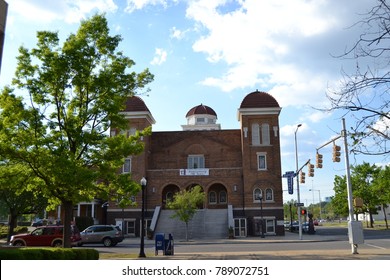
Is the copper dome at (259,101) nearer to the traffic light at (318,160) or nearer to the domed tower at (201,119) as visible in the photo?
the domed tower at (201,119)

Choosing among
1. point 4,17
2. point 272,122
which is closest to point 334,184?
point 272,122

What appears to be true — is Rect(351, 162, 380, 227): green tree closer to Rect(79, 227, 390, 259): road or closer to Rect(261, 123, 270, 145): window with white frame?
Rect(261, 123, 270, 145): window with white frame

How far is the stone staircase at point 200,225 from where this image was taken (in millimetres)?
41250

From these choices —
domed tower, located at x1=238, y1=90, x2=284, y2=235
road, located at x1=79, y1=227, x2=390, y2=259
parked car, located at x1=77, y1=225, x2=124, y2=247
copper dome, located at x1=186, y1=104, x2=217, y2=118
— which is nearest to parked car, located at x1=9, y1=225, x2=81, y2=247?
road, located at x1=79, y1=227, x2=390, y2=259

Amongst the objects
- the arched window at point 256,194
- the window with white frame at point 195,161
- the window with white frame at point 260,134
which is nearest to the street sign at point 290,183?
the arched window at point 256,194

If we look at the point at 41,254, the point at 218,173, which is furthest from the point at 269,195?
the point at 41,254

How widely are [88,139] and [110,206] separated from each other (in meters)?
30.2

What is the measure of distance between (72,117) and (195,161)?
31.5 metres

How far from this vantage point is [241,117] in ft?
154

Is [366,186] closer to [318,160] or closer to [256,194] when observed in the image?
[256,194]

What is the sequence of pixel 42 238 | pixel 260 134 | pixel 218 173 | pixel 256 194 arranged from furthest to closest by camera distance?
pixel 218 173 < pixel 260 134 < pixel 256 194 < pixel 42 238

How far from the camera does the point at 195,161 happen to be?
4912 centimetres

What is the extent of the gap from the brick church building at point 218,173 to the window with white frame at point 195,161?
11 cm

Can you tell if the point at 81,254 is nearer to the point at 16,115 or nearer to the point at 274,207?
the point at 16,115
